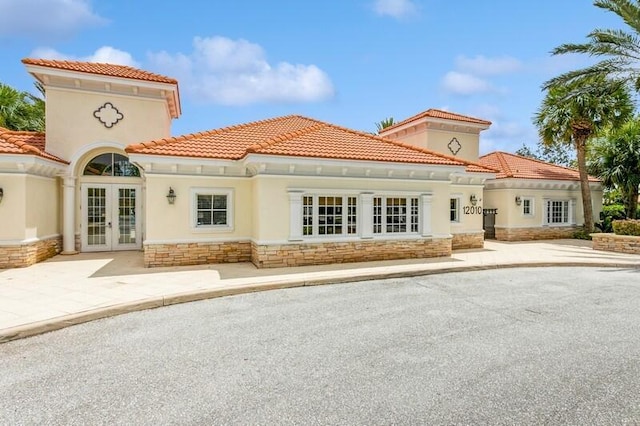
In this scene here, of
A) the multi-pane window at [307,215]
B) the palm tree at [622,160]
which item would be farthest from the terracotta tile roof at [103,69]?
the palm tree at [622,160]

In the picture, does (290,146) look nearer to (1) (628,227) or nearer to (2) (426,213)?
(2) (426,213)

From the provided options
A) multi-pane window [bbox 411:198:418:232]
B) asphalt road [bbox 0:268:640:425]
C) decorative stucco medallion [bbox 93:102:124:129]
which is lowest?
asphalt road [bbox 0:268:640:425]

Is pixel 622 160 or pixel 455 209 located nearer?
pixel 455 209

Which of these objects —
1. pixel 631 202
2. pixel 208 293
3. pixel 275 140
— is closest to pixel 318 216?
pixel 275 140

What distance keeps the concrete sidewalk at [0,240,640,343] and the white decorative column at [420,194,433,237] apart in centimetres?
113

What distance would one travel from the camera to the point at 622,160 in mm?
20219

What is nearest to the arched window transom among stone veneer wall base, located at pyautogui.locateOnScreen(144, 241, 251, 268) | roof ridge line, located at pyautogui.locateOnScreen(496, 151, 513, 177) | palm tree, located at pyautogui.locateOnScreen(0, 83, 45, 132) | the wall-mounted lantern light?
the wall-mounted lantern light

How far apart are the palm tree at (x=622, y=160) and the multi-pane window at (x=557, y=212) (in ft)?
8.65

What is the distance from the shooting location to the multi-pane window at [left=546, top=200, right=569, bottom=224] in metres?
20.8

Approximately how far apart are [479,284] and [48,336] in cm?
936

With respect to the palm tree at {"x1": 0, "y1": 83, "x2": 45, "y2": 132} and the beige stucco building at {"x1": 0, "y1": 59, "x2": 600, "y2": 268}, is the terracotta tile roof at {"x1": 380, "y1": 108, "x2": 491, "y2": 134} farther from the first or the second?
the palm tree at {"x1": 0, "y1": 83, "x2": 45, "y2": 132}

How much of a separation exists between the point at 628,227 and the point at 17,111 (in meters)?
29.4

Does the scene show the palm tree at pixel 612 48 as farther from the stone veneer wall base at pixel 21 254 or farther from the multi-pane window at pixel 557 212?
the stone veneer wall base at pixel 21 254

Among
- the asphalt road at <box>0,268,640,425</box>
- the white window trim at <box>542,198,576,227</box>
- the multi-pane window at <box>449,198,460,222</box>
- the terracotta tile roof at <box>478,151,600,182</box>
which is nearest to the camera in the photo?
the asphalt road at <box>0,268,640,425</box>
